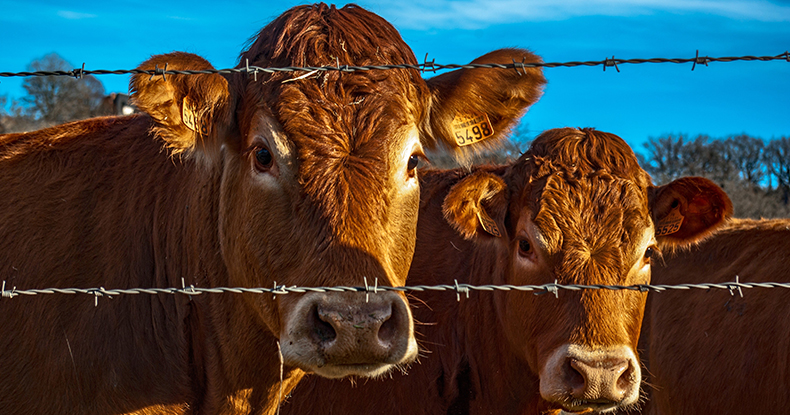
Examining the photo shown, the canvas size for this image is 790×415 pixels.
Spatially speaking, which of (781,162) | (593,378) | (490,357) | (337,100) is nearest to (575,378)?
(593,378)

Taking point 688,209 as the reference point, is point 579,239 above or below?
below

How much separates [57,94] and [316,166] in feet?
129

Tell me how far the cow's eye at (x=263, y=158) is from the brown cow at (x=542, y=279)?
1253mm

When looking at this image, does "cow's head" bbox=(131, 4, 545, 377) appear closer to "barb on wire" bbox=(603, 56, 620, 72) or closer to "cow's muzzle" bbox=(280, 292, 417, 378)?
"cow's muzzle" bbox=(280, 292, 417, 378)

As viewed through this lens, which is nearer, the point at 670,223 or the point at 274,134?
the point at 274,134

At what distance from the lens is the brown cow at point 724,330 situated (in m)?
4.70

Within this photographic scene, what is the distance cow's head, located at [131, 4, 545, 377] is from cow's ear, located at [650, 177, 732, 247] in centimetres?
164

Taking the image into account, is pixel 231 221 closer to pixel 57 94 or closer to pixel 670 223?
pixel 670 223

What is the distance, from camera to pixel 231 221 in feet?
10.9

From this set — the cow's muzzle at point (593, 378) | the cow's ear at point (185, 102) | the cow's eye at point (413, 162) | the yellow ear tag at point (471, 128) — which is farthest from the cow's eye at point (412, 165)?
the cow's muzzle at point (593, 378)

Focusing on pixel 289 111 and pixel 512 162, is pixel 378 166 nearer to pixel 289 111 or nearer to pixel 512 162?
pixel 289 111

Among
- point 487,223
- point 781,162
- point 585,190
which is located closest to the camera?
point 585,190

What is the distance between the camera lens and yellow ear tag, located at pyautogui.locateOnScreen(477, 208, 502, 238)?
169 inches

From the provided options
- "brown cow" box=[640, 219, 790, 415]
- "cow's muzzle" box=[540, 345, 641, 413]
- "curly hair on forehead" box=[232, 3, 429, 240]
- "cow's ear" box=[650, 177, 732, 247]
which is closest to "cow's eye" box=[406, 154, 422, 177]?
"curly hair on forehead" box=[232, 3, 429, 240]
